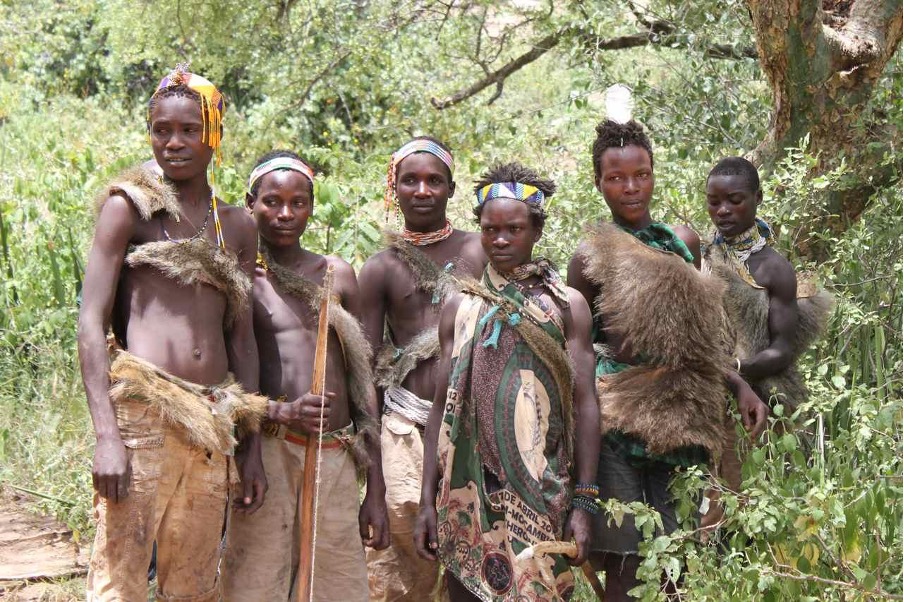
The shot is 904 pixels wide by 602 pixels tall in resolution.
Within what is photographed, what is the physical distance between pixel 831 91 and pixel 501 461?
2.81 m

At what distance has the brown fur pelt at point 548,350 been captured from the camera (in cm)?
338

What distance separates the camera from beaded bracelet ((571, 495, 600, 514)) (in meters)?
3.36

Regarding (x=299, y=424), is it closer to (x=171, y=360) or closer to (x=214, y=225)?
(x=171, y=360)

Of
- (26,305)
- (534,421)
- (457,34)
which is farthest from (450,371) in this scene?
(457,34)

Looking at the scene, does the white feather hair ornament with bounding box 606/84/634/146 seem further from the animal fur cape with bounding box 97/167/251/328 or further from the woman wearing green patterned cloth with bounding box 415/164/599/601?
the animal fur cape with bounding box 97/167/251/328

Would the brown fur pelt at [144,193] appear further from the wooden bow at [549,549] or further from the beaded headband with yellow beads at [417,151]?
the wooden bow at [549,549]

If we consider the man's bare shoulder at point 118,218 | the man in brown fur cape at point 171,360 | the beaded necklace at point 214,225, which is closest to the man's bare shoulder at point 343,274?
the man in brown fur cape at point 171,360

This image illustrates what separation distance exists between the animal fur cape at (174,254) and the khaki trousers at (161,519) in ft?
1.37

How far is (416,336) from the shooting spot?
3883 millimetres

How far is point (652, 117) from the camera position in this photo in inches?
252

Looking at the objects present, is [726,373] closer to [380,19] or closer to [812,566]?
[812,566]

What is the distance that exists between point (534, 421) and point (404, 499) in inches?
26.6

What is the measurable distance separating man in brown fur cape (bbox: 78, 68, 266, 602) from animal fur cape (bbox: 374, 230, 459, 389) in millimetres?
543

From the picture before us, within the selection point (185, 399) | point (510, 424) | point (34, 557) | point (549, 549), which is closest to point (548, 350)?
point (510, 424)
